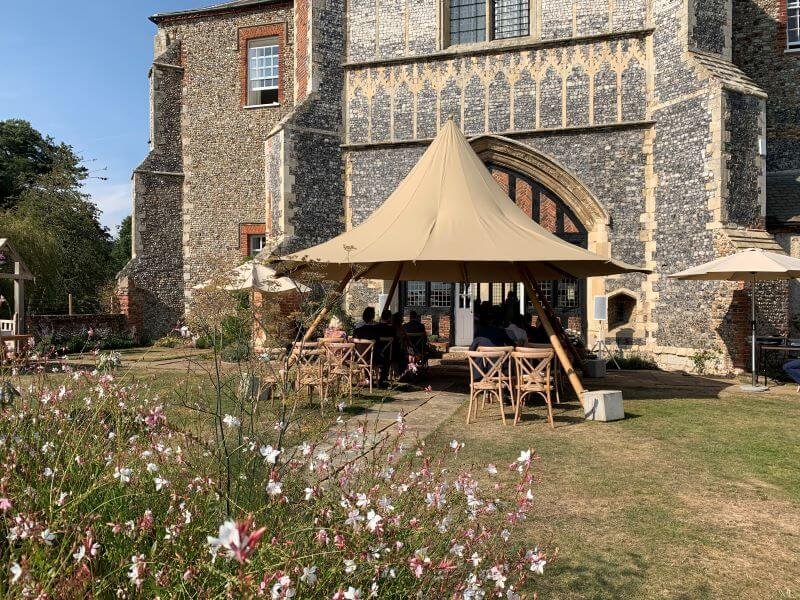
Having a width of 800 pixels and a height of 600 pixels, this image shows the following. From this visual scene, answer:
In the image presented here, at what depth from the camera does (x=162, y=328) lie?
50.3ft

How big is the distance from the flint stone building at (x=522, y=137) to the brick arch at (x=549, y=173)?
1.2 inches

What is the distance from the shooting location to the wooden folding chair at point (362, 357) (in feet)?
24.4

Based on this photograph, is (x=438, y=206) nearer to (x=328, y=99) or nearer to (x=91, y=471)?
(x=91, y=471)

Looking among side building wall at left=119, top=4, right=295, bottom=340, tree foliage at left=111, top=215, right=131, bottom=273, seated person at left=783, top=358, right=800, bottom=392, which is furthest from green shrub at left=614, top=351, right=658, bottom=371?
tree foliage at left=111, top=215, right=131, bottom=273

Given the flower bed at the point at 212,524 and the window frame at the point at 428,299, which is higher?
the window frame at the point at 428,299

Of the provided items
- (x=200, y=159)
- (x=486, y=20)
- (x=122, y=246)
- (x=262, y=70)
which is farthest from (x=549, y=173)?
(x=122, y=246)

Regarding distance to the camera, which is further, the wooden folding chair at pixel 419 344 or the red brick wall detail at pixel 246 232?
the red brick wall detail at pixel 246 232

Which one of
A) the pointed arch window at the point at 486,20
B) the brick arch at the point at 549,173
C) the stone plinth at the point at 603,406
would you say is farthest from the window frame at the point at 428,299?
the stone plinth at the point at 603,406

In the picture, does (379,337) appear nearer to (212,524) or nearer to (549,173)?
(549,173)

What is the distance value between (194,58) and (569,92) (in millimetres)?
9886

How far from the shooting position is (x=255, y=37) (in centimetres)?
1530

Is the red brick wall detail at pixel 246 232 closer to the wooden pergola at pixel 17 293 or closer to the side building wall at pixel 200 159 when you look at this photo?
the side building wall at pixel 200 159

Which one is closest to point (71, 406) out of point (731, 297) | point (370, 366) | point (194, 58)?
point (370, 366)

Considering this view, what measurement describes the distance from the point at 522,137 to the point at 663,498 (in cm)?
966
